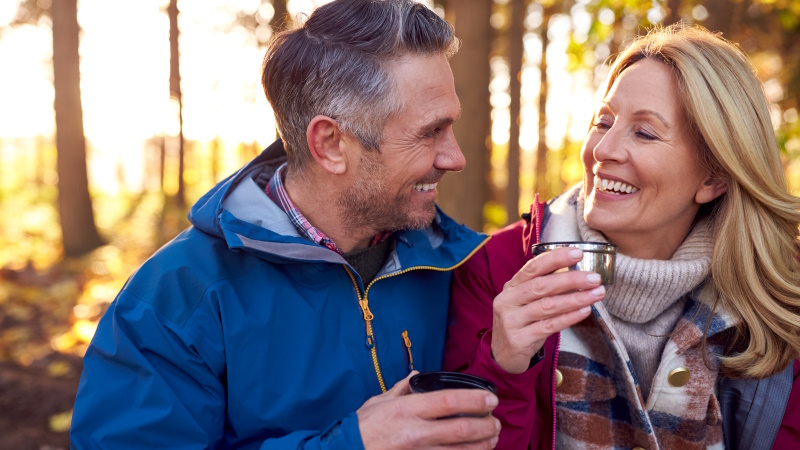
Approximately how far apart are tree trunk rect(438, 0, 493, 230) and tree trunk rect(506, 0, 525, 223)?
2.30 m

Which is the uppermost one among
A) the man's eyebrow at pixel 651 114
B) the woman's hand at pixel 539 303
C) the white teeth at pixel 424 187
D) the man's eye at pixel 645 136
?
the man's eyebrow at pixel 651 114

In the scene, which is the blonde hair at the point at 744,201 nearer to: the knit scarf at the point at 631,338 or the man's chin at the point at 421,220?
the knit scarf at the point at 631,338

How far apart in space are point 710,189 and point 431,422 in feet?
5.63

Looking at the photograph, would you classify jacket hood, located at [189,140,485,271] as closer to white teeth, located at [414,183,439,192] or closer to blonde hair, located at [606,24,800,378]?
white teeth, located at [414,183,439,192]

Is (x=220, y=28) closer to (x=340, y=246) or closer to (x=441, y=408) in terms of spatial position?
(x=340, y=246)

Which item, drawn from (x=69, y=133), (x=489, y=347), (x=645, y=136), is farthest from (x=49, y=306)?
(x=645, y=136)

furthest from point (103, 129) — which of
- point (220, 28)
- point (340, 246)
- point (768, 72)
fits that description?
point (340, 246)

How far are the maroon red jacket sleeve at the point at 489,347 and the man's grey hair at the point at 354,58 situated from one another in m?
0.78

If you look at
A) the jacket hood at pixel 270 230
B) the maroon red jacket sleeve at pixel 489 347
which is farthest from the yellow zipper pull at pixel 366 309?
the maroon red jacket sleeve at pixel 489 347

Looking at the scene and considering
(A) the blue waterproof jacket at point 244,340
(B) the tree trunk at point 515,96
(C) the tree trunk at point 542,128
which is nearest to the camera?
(A) the blue waterproof jacket at point 244,340

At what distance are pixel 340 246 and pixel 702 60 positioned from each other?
5.69ft

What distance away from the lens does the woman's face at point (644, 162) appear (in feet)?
8.32

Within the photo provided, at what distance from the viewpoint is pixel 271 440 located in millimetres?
2119

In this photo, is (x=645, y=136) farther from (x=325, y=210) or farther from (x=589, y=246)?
(x=325, y=210)
